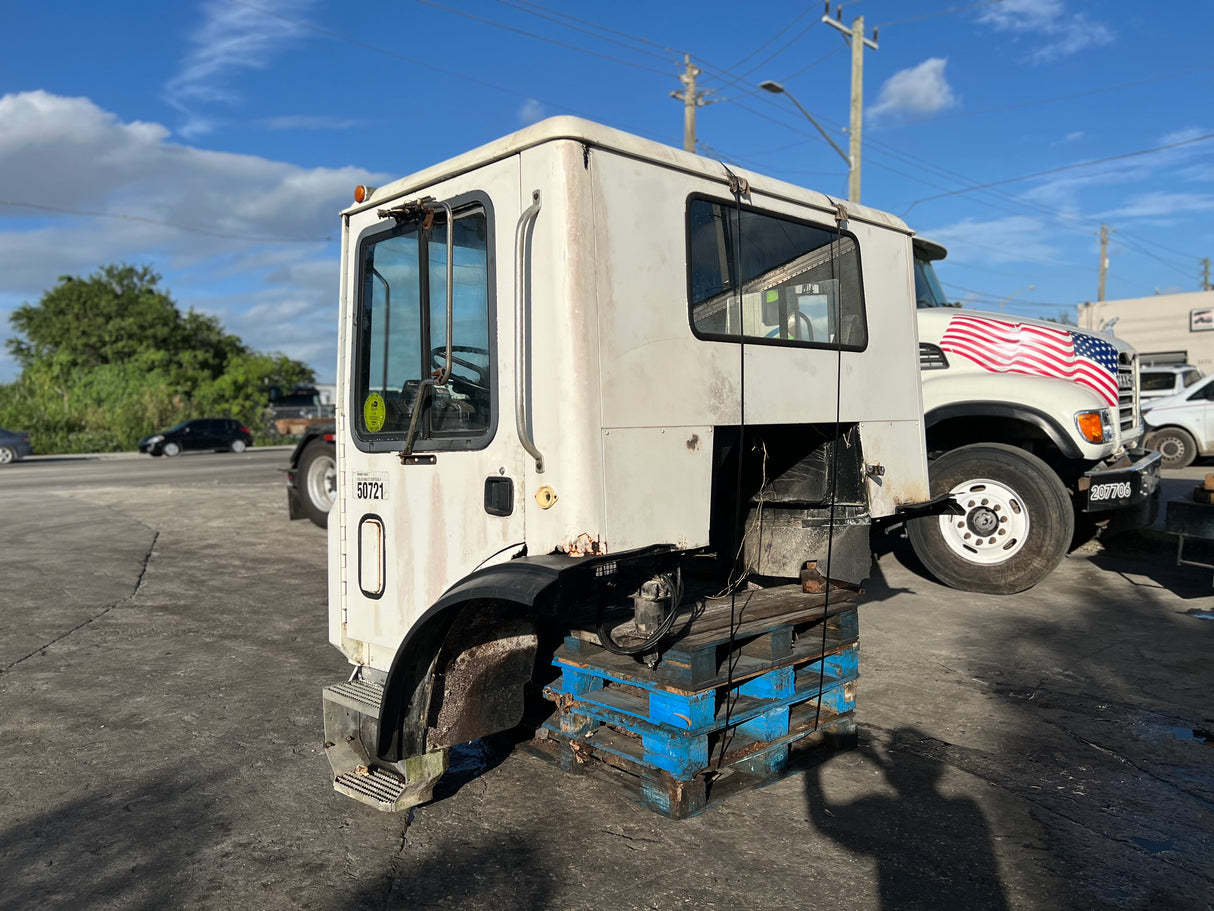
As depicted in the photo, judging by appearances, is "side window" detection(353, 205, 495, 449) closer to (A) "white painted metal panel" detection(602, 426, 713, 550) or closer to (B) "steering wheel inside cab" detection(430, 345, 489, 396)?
(B) "steering wheel inside cab" detection(430, 345, 489, 396)

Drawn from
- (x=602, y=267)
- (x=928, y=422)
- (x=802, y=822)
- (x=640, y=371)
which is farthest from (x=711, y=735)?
(x=928, y=422)

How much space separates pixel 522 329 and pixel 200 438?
31994 mm

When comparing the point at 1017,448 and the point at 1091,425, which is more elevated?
the point at 1091,425

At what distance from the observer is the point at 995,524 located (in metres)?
7.42

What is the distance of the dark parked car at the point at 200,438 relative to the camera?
3123 centimetres

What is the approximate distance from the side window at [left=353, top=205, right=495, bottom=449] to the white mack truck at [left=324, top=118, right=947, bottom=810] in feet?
0.03

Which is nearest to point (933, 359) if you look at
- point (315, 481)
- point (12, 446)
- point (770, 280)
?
point (770, 280)

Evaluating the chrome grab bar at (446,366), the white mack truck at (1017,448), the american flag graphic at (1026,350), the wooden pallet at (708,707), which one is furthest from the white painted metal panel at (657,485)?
the american flag graphic at (1026,350)

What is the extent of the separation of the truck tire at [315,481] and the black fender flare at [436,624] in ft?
24.5

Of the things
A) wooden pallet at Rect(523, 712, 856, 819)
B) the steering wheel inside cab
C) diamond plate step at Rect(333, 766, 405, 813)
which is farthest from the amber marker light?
diamond plate step at Rect(333, 766, 405, 813)

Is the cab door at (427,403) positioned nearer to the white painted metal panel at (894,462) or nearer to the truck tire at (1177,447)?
the white painted metal panel at (894,462)

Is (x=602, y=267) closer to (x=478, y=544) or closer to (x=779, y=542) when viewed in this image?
(x=478, y=544)

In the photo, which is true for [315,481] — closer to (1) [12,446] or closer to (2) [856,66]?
(2) [856,66]

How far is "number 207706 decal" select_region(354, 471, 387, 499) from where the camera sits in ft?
13.1
